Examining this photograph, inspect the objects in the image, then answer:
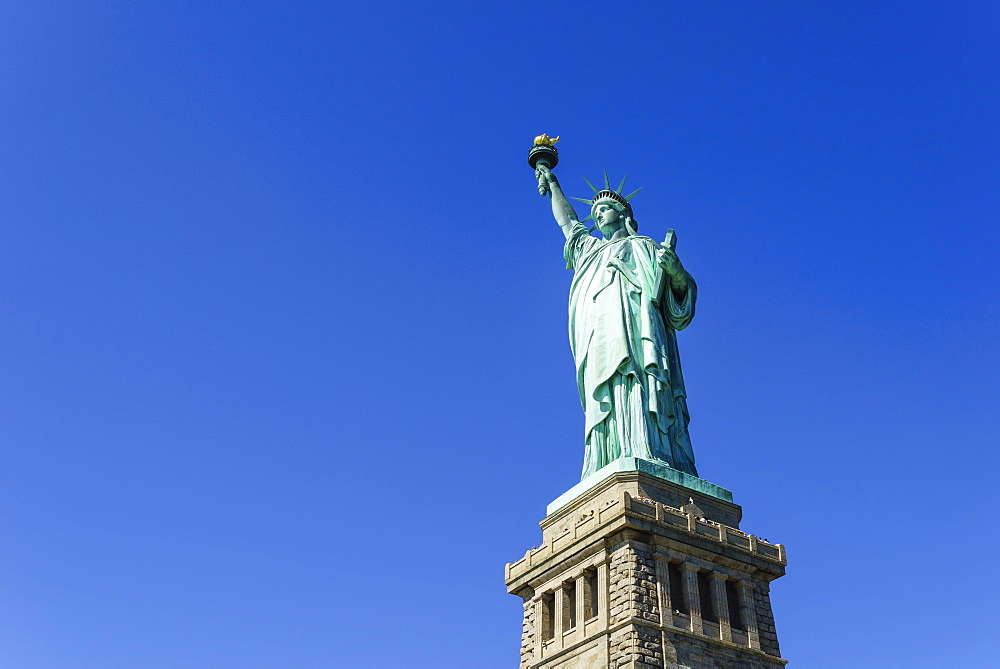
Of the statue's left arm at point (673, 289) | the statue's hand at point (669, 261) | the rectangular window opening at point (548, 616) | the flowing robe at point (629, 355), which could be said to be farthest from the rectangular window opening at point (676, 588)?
the statue's hand at point (669, 261)

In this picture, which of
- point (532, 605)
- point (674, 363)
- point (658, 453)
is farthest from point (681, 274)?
point (532, 605)

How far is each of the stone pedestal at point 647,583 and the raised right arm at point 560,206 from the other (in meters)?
11.9

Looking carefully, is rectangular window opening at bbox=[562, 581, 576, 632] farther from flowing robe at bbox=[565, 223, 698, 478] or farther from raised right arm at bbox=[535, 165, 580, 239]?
raised right arm at bbox=[535, 165, 580, 239]

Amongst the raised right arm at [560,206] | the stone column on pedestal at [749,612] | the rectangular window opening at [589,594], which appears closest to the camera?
the rectangular window opening at [589,594]

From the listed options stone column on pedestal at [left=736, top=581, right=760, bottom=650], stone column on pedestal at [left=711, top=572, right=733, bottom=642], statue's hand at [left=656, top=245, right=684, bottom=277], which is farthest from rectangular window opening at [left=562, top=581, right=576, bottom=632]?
statue's hand at [left=656, top=245, right=684, bottom=277]

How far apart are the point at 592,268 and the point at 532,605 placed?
11.8 m

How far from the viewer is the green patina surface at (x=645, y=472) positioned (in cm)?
2878

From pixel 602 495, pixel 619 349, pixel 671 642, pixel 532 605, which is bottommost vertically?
pixel 671 642

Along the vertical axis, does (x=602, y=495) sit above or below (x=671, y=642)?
above

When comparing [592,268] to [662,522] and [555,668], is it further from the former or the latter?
[555,668]

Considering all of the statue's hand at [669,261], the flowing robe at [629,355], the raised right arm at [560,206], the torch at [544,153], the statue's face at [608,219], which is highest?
the torch at [544,153]

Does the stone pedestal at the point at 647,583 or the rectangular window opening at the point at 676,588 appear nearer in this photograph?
the stone pedestal at the point at 647,583

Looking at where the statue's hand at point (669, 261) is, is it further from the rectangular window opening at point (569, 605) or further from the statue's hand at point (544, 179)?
the rectangular window opening at point (569, 605)

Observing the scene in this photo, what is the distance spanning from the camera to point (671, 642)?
25.2 m
